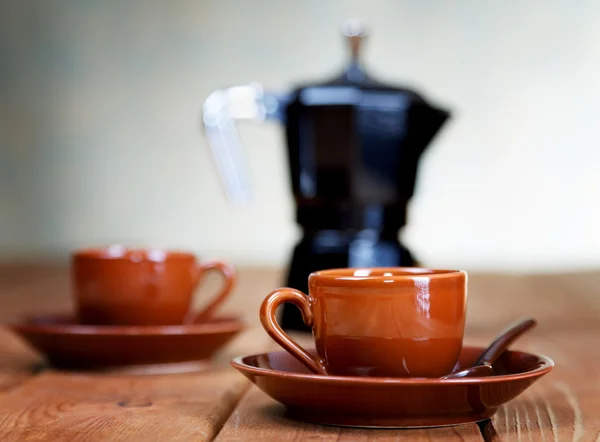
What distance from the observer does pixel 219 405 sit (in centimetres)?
51

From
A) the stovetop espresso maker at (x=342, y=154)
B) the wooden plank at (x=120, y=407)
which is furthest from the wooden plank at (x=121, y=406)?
the stovetop espresso maker at (x=342, y=154)

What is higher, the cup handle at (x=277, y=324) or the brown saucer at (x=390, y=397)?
the cup handle at (x=277, y=324)

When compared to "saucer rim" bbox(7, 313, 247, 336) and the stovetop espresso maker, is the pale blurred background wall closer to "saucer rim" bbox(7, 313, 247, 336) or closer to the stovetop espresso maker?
the stovetop espresso maker

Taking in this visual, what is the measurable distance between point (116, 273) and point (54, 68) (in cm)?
200

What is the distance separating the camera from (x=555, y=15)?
2.40 metres

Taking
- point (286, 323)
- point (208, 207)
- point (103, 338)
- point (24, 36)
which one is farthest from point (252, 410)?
point (24, 36)

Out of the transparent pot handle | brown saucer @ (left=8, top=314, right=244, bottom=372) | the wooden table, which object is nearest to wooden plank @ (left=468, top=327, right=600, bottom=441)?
the wooden table

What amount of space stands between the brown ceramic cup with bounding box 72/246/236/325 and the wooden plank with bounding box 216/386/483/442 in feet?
0.80

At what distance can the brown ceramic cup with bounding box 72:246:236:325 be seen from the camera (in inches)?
26.8

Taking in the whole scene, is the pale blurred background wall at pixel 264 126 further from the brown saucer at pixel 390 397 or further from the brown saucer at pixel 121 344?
the brown saucer at pixel 390 397

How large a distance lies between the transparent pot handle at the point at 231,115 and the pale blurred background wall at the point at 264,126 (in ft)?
4.75

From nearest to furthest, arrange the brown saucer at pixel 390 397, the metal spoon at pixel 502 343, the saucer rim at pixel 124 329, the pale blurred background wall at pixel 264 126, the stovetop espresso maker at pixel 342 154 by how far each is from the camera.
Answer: the brown saucer at pixel 390 397 < the metal spoon at pixel 502 343 < the saucer rim at pixel 124 329 < the stovetop espresso maker at pixel 342 154 < the pale blurred background wall at pixel 264 126

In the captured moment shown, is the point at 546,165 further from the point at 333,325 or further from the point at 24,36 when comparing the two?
the point at 333,325

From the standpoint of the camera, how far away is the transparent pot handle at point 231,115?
0.94 meters
